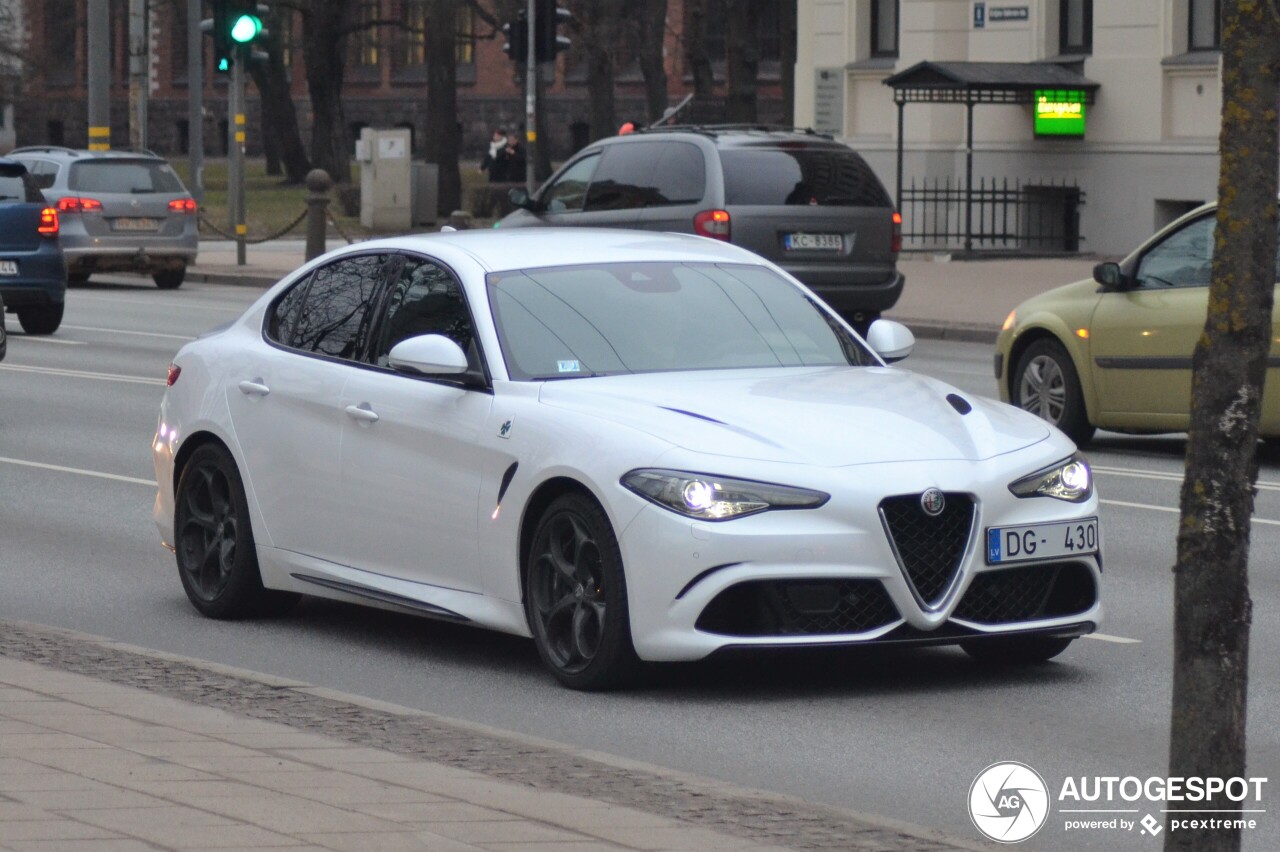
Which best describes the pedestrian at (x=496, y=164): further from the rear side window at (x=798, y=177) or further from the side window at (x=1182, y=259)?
the side window at (x=1182, y=259)

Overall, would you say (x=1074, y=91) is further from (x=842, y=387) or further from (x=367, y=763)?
(x=367, y=763)

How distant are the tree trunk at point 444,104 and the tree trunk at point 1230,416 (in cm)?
4267

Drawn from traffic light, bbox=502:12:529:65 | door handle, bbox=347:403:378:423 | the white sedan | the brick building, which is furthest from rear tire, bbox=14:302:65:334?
the brick building

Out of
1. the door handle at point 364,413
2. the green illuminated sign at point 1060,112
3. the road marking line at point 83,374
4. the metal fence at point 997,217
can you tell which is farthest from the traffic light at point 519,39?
the door handle at point 364,413

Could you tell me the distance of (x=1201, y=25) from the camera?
33219 mm

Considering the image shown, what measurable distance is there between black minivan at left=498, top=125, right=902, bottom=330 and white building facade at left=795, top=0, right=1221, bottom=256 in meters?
11.8

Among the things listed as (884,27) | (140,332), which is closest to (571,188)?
(140,332)

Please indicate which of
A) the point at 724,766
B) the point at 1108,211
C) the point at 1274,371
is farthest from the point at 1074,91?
the point at 724,766

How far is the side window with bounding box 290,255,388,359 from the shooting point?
8.66m

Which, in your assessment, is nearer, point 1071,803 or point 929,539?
point 1071,803

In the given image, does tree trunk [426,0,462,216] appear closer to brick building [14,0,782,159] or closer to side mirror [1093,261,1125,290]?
brick building [14,0,782,159]

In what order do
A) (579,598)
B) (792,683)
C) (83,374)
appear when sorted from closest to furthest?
(579,598) → (792,683) → (83,374)

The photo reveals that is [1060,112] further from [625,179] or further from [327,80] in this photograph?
[327,80]

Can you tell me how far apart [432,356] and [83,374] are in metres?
12.2
